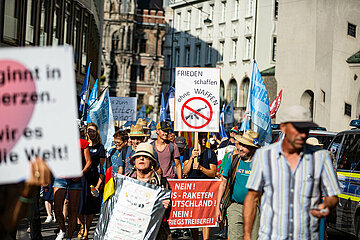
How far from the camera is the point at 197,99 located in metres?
13.3

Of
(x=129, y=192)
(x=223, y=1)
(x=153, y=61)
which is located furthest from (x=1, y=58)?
(x=153, y=61)

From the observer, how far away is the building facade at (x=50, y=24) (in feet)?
73.1

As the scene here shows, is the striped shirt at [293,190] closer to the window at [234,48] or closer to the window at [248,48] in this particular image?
the window at [248,48]

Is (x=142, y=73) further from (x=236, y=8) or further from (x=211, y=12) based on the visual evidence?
(x=236, y=8)

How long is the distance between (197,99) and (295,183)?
303 inches

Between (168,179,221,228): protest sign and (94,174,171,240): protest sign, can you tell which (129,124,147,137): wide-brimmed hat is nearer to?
(168,179,221,228): protest sign

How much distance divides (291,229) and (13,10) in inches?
720

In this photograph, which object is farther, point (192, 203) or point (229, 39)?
point (229, 39)

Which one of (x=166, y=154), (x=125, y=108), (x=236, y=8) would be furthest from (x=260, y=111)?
(x=236, y=8)

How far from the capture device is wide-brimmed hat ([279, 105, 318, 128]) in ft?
18.5

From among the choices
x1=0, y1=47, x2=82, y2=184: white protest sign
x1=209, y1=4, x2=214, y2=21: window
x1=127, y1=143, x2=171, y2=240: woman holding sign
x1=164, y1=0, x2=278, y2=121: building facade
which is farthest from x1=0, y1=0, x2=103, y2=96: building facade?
x1=209, y1=4, x2=214, y2=21: window

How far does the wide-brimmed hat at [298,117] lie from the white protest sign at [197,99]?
23.7 ft

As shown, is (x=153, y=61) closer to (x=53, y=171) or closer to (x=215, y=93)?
(x=215, y=93)

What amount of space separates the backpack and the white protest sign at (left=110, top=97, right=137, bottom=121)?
16.5 m
